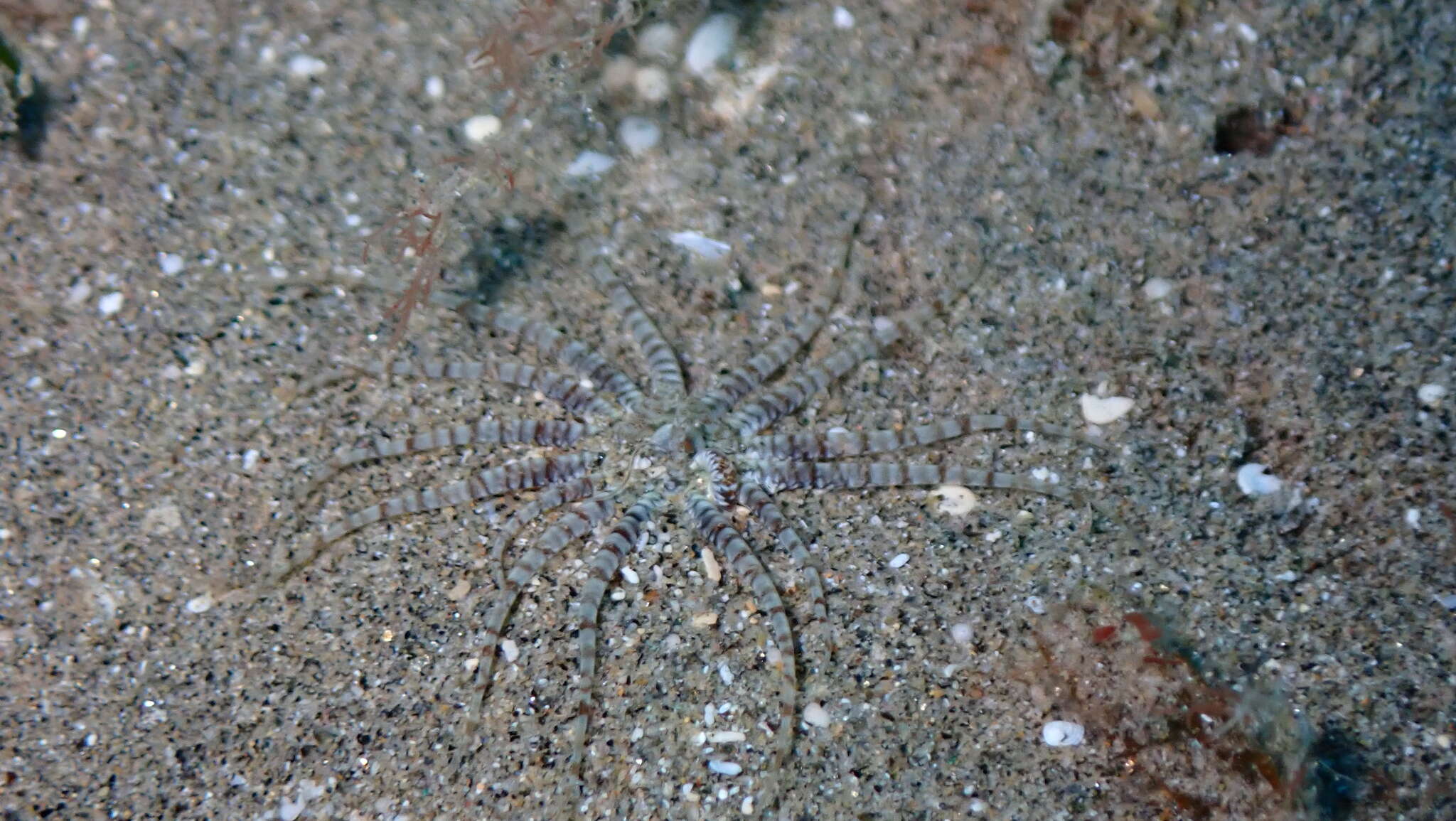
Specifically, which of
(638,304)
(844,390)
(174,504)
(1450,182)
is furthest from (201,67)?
(1450,182)

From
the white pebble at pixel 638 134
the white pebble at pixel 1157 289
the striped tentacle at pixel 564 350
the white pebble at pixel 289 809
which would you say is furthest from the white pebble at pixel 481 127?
the white pebble at pixel 1157 289

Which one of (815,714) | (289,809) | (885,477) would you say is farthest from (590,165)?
(289,809)

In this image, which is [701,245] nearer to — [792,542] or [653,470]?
[653,470]

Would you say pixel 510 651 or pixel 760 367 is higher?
pixel 760 367

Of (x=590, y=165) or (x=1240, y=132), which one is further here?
(x=590, y=165)

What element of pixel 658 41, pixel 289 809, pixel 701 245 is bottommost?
A: pixel 289 809

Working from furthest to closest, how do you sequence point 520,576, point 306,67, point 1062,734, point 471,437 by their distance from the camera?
point 306,67, point 471,437, point 520,576, point 1062,734
